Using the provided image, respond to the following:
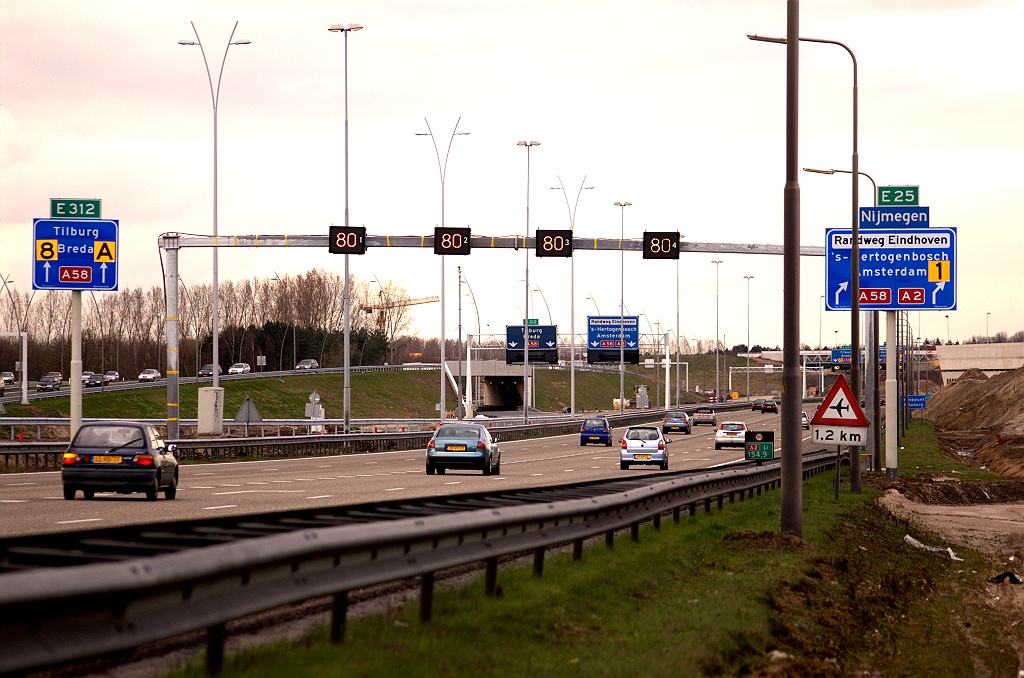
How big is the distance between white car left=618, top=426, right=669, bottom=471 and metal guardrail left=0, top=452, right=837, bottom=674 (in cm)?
3123

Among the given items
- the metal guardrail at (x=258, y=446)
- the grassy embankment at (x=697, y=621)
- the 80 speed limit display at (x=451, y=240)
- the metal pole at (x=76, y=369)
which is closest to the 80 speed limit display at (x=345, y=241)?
the 80 speed limit display at (x=451, y=240)

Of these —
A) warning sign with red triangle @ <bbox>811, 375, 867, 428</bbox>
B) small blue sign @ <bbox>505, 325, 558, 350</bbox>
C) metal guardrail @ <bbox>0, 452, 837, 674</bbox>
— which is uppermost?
small blue sign @ <bbox>505, 325, 558, 350</bbox>

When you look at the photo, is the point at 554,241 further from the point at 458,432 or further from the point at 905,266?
the point at 905,266

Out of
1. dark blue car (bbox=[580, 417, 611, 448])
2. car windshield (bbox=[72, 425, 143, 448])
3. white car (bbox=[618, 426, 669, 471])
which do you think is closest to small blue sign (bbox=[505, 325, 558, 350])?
dark blue car (bbox=[580, 417, 611, 448])

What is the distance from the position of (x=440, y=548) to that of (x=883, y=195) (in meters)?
30.5

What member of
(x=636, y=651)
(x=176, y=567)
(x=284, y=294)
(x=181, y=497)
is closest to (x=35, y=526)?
(x=181, y=497)

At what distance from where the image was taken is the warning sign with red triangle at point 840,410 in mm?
22750

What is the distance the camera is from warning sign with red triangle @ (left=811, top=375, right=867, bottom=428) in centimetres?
2275

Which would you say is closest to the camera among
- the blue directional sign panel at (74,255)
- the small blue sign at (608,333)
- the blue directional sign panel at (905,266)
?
the blue directional sign panel at (905,266)

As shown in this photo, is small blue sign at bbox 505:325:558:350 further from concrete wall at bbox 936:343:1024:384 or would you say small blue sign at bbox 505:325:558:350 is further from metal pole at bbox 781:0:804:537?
metal pole at bbox 781:0:804:537

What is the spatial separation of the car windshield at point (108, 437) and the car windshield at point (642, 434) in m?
22.7

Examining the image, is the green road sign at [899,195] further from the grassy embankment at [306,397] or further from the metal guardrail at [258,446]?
the grassy embankment at [306,397]

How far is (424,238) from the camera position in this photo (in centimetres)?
4519

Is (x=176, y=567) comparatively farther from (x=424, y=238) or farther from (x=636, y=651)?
(x=424, y=238)
